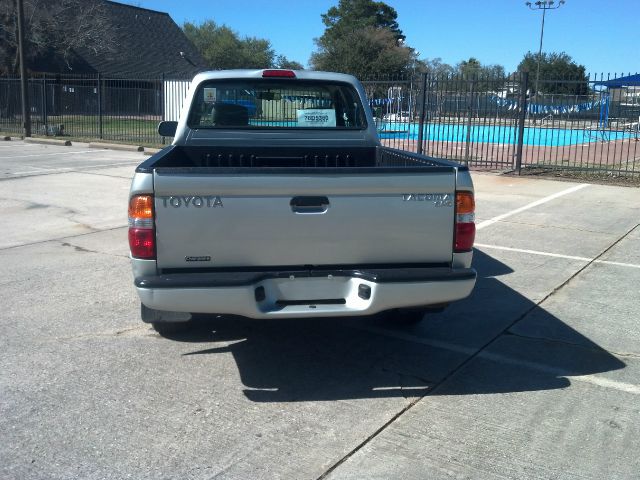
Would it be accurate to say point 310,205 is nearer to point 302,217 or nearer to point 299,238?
point 302,217

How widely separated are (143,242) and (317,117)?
288 centimetres

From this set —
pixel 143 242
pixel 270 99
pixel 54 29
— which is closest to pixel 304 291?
pixel 143 242

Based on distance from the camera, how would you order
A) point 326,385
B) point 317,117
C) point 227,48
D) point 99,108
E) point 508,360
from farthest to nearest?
point 227,48 < point 99,108 < point 317,117 < point 508,360 < point 326,385

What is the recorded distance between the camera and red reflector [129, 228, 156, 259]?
4027mm

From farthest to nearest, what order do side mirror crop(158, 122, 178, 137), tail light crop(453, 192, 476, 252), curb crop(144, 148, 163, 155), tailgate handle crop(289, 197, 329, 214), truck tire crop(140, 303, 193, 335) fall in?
curb crop(144, 148, 163, 155)
side mirror crop(158, 122, 178, 137)
truck tire crop(140, 303, 193, 335)
tail light crop(453, 192, 476, 252)
tailgate handle crop(289, 197, 329, 214)

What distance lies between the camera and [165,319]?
182 inches

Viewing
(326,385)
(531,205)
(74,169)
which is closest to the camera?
(326,385)

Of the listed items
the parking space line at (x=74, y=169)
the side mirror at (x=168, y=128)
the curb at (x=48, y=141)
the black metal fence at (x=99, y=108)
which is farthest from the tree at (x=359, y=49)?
the side mirror at (x=168, y=128)

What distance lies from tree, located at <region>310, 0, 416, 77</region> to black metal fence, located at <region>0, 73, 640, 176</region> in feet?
86.9

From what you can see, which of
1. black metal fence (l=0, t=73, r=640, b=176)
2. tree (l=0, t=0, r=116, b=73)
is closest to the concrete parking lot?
black metal fence (l=0, t=73, r=640, b=176)

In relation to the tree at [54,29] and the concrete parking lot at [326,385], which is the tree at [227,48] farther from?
the concrete parking lot at [326,385]

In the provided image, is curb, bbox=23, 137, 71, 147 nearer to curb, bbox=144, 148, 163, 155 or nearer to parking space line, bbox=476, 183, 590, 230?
curb, bbox=144, 148, 163, 155

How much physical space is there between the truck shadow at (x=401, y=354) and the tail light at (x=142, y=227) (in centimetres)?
117

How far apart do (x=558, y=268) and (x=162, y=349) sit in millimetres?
4700
